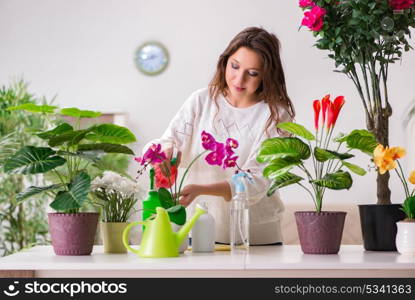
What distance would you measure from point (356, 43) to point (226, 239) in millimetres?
871

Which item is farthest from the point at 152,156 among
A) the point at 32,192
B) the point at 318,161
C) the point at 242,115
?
the point at 242,115

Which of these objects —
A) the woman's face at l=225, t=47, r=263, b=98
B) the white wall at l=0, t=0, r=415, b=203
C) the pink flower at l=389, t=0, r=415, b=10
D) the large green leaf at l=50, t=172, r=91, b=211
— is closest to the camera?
the large green leaf at l=50, t=172, r=91, b=211

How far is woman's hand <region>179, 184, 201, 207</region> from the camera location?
6.57ft

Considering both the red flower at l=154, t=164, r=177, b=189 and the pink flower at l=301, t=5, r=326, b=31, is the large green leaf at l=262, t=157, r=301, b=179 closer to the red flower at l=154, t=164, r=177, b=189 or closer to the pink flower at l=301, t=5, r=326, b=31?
the red flower at l=154, t=164, r=177, b=189

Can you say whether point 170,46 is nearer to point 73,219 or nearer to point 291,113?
point 291,113

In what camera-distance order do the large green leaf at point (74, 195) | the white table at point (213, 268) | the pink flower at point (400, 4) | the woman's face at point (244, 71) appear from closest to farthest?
the white table at point (213, 268)
the large green leaf at point (74, 195)
the pink flower at point (400, 4)
the woman's face at point (244, 71)

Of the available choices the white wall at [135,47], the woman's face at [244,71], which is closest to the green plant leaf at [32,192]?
the woman's face at [244,71]

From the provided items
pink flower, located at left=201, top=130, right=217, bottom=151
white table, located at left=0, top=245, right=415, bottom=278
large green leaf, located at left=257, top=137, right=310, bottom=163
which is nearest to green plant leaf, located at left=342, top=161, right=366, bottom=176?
large green leaf, located at left=257, top=137, right=310, bottom=163

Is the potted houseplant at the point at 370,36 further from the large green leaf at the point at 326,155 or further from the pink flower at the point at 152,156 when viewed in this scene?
the pink flower at the point at 152,156

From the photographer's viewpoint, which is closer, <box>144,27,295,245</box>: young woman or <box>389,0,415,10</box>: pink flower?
<box>389,0,415,10</box>: pink flower

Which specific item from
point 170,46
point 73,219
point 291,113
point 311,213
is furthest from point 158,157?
point 170,46

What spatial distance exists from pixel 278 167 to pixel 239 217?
7.7 inches

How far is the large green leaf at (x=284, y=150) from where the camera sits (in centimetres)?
184

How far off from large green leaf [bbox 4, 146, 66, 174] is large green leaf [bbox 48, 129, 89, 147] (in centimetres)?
3
